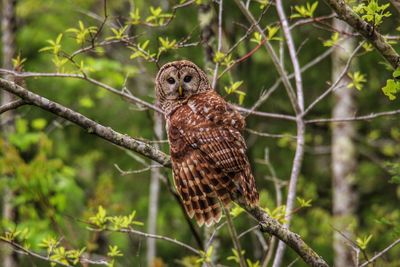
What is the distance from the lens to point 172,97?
6.97 m

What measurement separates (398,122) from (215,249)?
5851mm

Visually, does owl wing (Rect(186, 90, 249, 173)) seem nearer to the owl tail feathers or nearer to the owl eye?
the owl tail feathers

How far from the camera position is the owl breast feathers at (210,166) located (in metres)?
5.64

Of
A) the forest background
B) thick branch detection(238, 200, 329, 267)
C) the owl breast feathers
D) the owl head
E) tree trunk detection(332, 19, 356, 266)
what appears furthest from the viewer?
tree trunk detection(332, 19, 356, 266)

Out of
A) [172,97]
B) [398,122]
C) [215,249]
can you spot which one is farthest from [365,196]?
[172,97]

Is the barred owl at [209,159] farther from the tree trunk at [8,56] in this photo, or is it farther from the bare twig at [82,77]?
the tree trunk at [8,56]

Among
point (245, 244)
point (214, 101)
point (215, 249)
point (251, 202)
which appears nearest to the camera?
point (251, 202)

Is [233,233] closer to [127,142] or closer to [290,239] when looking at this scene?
[290,239]

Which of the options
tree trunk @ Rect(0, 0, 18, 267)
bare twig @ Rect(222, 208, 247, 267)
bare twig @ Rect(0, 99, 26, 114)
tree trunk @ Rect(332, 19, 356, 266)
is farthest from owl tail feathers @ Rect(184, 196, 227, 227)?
tree trunk @ Rect(332, 19, 356, 266)

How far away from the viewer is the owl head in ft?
22.7

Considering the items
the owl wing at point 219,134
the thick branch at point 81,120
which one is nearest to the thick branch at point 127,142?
the thick branch at point 81,120

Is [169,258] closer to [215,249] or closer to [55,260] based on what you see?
[215,249]

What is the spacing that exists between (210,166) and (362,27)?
166cm

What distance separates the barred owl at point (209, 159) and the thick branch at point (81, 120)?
1.59ft
